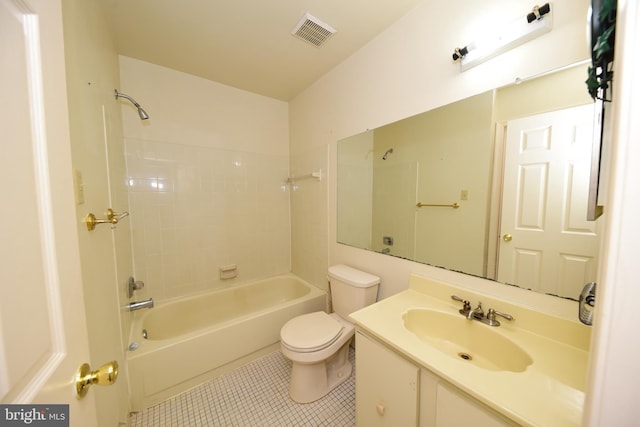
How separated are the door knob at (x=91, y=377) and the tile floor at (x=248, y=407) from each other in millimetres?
1164

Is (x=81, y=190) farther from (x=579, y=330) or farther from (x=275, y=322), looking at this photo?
(x=579, y=330)

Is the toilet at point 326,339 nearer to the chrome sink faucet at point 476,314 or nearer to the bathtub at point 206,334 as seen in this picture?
the bathtub at point 206,334

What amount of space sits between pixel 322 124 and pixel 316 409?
2.21 meters

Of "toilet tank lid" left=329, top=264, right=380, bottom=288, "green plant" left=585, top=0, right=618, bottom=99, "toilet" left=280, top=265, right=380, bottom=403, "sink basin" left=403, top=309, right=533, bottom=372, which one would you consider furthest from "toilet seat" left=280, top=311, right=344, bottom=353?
"green plant" left=585, top=0, right=618, bottom=99

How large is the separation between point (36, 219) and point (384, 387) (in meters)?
1.20

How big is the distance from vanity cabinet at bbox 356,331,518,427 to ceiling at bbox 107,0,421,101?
184 centimetres

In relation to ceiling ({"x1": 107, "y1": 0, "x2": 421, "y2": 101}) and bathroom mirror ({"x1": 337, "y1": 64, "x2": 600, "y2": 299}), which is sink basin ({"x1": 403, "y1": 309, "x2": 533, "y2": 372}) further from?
ceiling ({"x1": 107, "y1": 0, "x2": 421, "y2": 101})

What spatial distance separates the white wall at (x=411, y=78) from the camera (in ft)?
2.91

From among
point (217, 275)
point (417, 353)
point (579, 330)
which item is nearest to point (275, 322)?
point (217, 275)

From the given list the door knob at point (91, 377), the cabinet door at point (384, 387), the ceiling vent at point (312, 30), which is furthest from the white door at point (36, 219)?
the ceiling vent at point (312, 30)

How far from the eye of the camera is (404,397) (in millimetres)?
856

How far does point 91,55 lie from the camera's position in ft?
3.34

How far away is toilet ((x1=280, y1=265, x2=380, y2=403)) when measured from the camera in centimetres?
Result: 137

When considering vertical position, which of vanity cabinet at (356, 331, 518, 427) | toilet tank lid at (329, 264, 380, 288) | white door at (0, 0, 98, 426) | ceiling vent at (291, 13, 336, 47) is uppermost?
ceiling vent at (291, 13, 336, 47)
